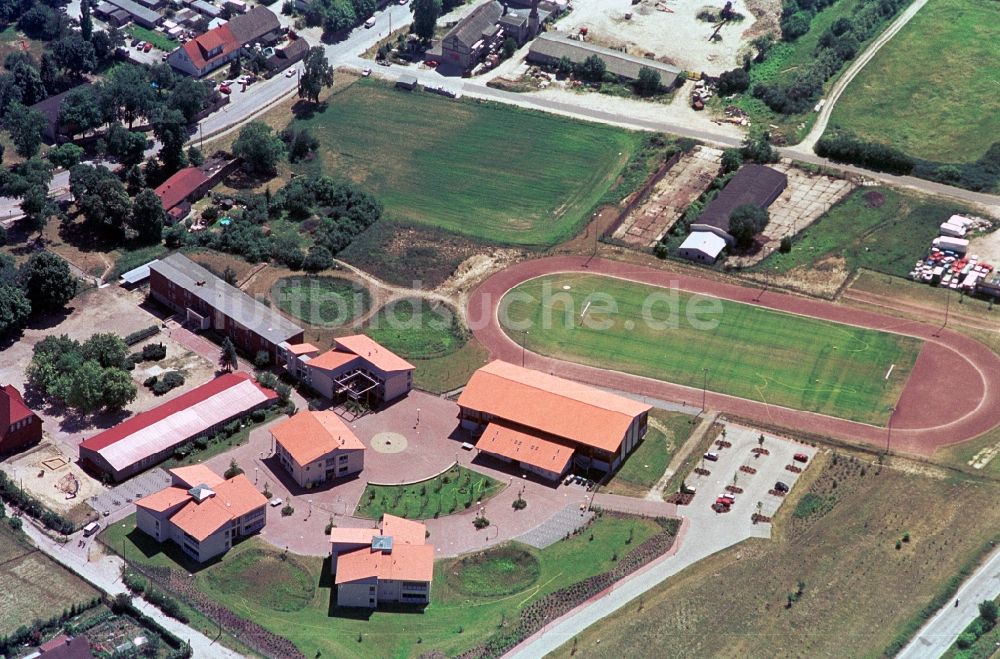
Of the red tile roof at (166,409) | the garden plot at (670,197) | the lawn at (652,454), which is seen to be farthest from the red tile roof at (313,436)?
the garden plot at (670,197)

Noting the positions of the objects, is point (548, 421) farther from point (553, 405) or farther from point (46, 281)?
point (46, 281)

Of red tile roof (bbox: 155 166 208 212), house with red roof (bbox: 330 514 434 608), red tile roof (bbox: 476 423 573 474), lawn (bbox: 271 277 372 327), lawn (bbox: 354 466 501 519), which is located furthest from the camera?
red tile roof (bbox: 155 166 208 212)

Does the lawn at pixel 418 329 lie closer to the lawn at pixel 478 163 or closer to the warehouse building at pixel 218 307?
the warehouse building at pixel 218 307

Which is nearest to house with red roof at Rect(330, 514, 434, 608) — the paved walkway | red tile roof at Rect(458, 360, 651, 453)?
the paved walkway

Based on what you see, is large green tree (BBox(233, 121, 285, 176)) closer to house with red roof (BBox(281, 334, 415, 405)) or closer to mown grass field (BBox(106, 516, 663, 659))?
house with red roof (BBox(281, 334, 415, 405))

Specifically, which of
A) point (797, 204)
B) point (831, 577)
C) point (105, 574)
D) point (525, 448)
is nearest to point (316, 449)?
point (525, 448)

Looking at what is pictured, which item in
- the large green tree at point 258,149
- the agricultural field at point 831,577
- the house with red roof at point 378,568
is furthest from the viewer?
the large green tree at point 258,149
